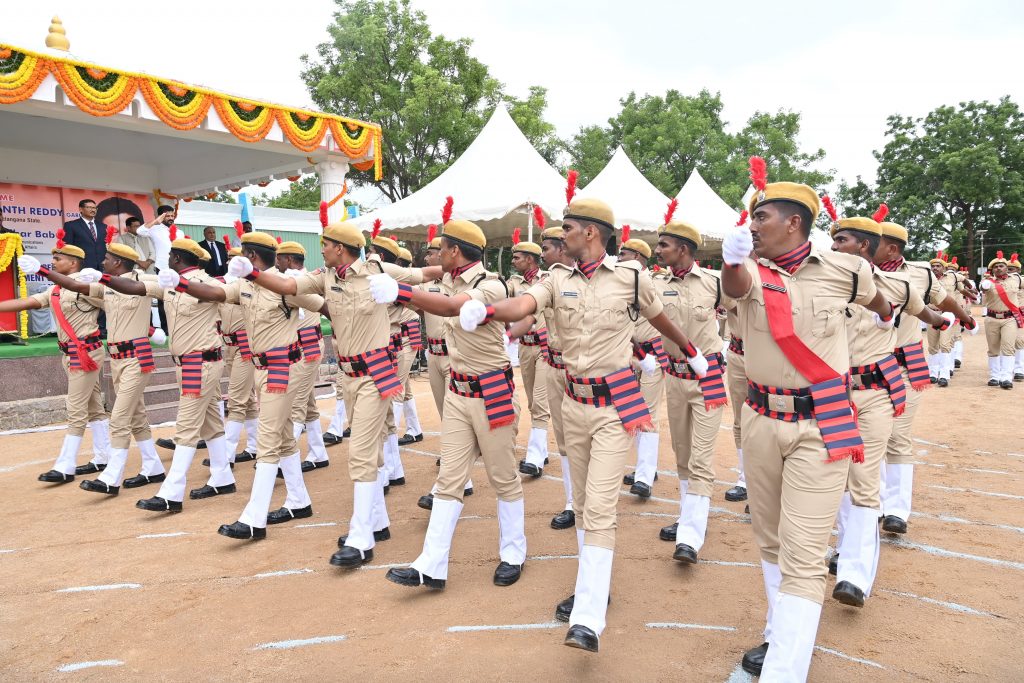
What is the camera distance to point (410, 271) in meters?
6.38

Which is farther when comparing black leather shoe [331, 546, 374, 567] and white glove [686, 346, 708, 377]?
black leather shoe [331, 546, 374, 567]

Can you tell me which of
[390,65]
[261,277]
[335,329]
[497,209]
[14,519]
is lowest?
[14,519]

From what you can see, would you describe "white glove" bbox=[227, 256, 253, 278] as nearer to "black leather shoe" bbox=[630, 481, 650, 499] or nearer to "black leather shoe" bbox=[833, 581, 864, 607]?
"black leather shoe" bbox=[630, 481, 650, 499]

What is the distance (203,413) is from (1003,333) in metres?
14.0

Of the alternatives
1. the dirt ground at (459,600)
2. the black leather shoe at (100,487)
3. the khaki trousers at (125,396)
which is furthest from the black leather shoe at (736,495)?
the black leather shoe at (100,487)

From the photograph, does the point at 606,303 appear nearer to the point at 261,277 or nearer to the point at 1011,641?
the point at 261,277

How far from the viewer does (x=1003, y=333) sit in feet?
42.7

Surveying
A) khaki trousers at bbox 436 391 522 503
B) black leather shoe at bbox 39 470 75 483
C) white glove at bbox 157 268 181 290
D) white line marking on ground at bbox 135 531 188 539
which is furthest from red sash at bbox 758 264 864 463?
black leather shoe at bbox 39 470 75 483

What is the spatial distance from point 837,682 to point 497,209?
11.6m

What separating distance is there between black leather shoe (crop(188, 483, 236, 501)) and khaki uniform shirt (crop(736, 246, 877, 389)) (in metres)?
5.71

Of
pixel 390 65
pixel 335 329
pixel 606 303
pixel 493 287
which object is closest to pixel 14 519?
pixel 335 329

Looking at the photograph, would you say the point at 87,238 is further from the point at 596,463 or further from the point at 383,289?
the point at 596,463

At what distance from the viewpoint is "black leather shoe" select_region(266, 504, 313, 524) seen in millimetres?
5922

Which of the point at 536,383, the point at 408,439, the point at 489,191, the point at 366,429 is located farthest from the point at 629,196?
the point at 366,429
